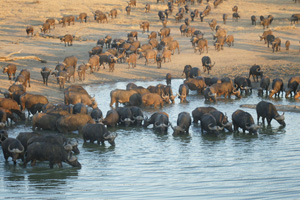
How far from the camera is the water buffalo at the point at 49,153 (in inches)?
563

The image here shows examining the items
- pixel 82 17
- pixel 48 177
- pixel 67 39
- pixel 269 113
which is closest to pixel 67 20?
pixel 82 17

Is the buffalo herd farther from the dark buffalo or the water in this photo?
the water

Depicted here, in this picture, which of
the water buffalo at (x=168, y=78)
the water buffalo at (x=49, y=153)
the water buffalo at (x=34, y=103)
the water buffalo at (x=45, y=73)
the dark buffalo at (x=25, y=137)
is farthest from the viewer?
the water buffalo at (x=168, y=78)

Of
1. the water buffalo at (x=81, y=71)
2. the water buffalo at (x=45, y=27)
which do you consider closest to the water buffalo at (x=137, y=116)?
the water buffalo at (x=81, y=71)

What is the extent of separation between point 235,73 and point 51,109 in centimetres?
1460

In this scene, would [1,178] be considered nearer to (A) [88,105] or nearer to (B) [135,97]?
(A) [88,105]

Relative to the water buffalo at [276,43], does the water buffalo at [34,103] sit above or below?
below

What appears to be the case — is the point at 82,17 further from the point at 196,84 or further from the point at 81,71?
the point at 196,84

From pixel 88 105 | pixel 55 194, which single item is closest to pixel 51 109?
pixel 88 105

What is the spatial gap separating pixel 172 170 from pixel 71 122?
5695 mm

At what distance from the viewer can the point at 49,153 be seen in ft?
47.0

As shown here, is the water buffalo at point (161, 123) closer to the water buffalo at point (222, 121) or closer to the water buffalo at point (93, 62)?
the water buffalo at point (222, 121)

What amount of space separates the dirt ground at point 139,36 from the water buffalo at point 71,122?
6.14m

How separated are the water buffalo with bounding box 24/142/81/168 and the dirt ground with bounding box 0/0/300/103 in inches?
414
